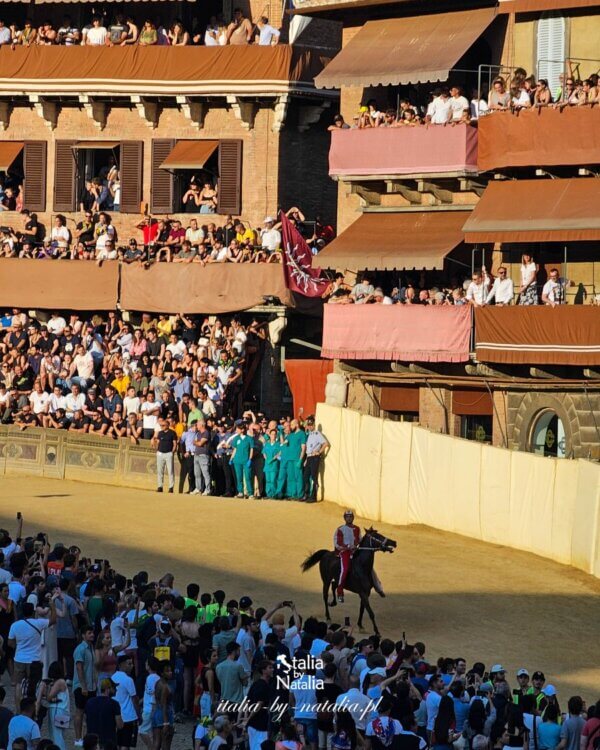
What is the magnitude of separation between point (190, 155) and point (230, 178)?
1.27 m

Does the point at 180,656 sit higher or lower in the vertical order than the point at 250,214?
lower

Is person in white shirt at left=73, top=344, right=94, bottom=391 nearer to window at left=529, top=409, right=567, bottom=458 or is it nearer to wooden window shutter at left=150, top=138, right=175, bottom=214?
wooden window shutter at left=150, top=138, right=175, bottom=214

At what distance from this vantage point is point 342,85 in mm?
42625

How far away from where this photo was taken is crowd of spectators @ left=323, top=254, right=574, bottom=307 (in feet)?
129

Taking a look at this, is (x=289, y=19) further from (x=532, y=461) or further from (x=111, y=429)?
(x=532, y=461)

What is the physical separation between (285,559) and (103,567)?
27.1 feet

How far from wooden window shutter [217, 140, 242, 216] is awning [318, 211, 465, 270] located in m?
4.51

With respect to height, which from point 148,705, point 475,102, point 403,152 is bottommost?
point 148,705

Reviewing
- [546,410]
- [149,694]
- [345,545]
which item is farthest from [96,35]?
[149,694]

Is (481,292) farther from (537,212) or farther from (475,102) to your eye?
(475,102)

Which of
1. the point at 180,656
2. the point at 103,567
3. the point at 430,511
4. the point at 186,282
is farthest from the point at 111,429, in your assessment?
the point at 180,656

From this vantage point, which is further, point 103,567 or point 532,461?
point 532,461

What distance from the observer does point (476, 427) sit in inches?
1655

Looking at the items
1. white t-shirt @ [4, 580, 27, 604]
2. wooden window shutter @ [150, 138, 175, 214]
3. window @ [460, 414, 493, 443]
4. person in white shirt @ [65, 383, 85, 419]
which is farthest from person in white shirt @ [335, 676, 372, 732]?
wooden window shutter @ [150, 138, 175, 214]
